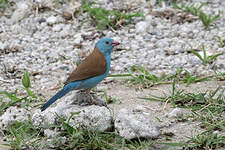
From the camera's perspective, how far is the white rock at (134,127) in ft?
12.7

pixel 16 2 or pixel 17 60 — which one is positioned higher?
pixel 16 2

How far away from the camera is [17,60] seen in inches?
268

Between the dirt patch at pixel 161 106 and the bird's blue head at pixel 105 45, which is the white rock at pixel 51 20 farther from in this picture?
the bird's blue head at pixel 105 45

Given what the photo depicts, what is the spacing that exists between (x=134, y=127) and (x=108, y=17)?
4168 millimetres

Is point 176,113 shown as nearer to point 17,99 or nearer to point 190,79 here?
point 190,79

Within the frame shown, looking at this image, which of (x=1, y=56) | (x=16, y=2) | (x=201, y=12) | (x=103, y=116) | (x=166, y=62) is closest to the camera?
(x=103, y=116)

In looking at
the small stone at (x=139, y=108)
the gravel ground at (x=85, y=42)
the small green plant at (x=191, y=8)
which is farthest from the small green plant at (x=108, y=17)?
the small stone at (x=139, y=108)

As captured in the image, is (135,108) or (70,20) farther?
(70,20)

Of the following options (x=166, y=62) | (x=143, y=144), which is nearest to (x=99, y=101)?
(x=143, y=144)

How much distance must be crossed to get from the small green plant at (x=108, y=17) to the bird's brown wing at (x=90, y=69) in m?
2.50

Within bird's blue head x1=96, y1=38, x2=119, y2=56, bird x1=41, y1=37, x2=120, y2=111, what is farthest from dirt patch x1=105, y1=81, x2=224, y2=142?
bird's blue head x1=96, y1=38, x2=119, y2=56

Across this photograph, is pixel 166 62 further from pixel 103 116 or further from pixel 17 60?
pixel 103 116

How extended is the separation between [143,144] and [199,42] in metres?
3.57

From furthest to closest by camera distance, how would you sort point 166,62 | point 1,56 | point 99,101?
point 1,56 < point 166,62 < point 99,101
